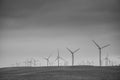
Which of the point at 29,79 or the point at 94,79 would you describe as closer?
the point at 94,79

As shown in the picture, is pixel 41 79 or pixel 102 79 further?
pixel 41 79

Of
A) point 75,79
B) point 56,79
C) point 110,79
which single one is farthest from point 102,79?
point 56,79

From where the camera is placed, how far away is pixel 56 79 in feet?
289

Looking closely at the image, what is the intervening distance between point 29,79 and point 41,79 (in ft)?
19.0

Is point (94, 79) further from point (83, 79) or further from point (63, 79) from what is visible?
point (63, 79)

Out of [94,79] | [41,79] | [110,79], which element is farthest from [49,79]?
[110,79]

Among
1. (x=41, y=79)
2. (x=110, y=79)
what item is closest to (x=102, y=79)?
(x=110, y=79)

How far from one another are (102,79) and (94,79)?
3.27 m

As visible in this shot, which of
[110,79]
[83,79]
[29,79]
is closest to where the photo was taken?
[110,79]

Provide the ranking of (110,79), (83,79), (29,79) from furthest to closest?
(29,79) < (83,79) < (110,79)

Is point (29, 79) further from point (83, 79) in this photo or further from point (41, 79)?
point (83, 79)

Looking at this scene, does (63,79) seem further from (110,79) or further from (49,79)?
(110,79)

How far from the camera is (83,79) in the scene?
87.4 m

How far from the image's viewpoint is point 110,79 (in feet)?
268
